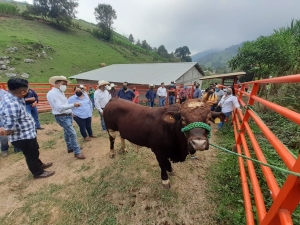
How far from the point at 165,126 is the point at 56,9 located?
65.8m

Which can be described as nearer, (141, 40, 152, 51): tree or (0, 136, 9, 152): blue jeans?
(0, 136, 9, 152): blue jeans

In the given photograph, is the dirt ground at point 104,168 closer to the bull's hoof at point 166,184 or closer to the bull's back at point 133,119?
the bull's hoof at point 166,184

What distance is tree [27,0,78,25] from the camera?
4941cm

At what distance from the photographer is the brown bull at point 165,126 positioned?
2.10 meters

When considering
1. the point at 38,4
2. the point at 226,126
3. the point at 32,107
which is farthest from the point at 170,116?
the point at 38,4

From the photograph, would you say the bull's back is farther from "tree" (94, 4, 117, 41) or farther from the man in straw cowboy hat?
"tree" (94, 4, 117, 41)

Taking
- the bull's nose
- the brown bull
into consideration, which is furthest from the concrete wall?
the bull's nose

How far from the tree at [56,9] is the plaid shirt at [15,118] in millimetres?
61456

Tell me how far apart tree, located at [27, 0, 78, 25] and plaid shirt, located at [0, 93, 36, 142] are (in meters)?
61.5

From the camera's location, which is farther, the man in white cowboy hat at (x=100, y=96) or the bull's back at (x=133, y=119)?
the man in white cowboy hat at (x=100, y=96)

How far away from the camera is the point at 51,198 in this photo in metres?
3.04

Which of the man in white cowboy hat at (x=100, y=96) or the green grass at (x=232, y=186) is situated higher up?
the man in white cowboy hat at (x=100, y=96)

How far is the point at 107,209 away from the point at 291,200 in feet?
8.49

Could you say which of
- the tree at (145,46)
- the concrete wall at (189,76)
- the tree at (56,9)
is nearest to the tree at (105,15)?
the tree at (56,9)
